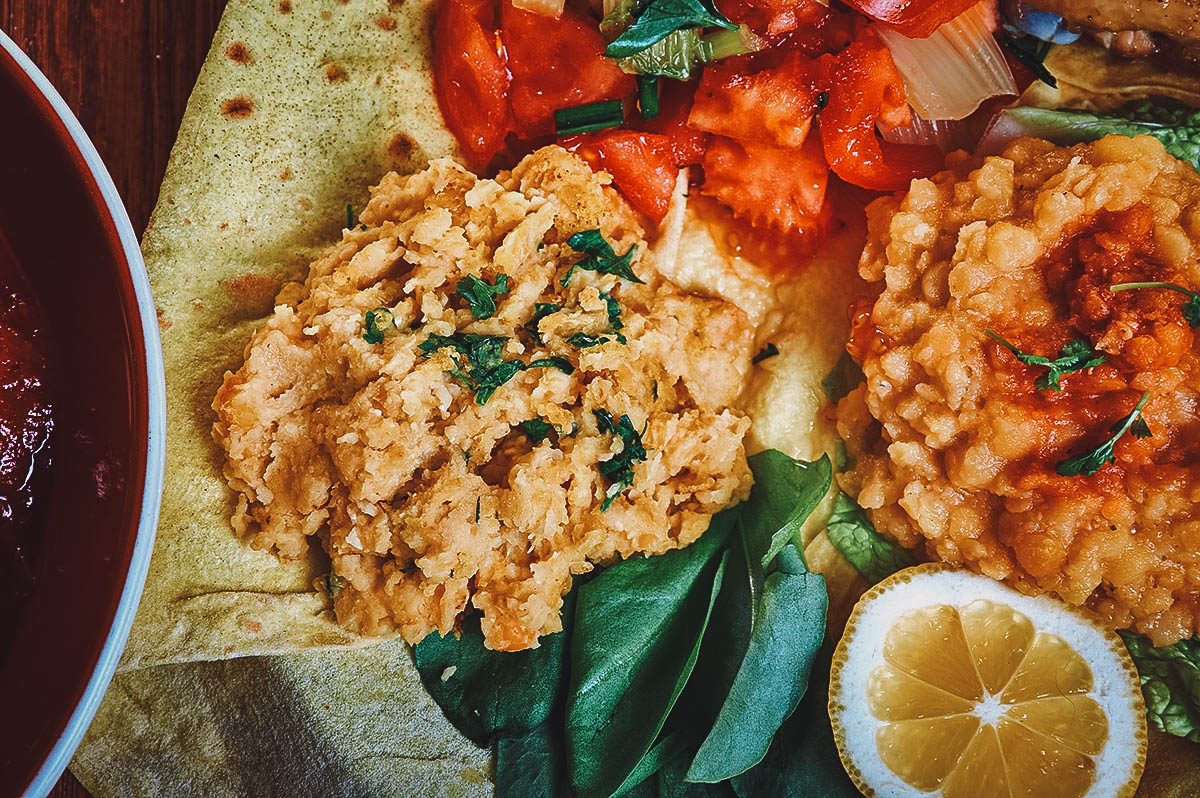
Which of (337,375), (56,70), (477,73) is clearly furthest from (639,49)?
(56,70)

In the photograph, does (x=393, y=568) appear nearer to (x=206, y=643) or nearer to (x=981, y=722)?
(x=206, y=643)

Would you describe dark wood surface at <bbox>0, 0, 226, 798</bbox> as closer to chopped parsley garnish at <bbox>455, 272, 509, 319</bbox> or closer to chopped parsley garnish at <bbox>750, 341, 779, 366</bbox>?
chopped parsley garnish at <bbox>455, 272, 509, 319</bbox>

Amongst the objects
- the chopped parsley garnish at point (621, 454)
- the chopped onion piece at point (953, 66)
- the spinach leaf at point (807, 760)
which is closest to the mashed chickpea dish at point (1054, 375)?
the chopped onion piece at point (953, 66)

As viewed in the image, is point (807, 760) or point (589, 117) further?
point (589, 117)

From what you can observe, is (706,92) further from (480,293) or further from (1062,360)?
(1062,360)

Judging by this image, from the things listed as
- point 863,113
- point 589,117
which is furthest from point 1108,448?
point 589,117

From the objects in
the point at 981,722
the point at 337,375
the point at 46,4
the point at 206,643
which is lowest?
the point at 981,722

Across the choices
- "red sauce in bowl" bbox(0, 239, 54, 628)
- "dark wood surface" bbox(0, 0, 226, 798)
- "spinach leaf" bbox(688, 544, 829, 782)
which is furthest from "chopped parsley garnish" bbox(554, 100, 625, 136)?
"red sauce in bowl" bbox(0, 239, 54, 628)
